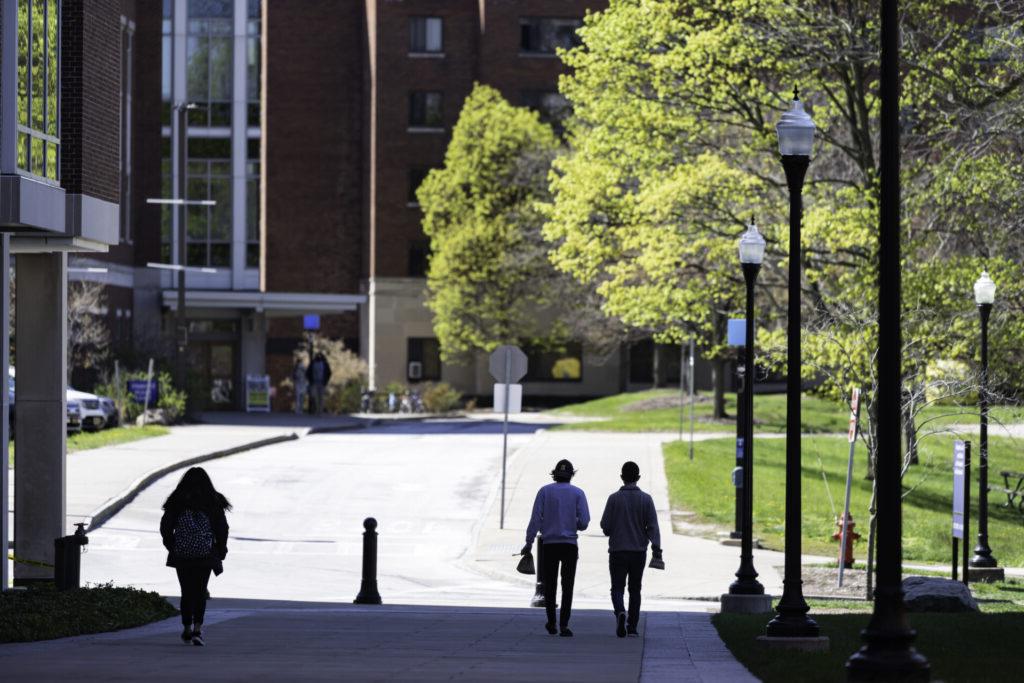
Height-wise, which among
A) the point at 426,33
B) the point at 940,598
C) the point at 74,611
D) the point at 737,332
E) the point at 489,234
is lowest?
the point at 940,598

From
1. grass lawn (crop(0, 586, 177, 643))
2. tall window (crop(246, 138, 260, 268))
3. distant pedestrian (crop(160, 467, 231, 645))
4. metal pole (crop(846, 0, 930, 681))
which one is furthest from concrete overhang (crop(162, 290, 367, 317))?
metal pole (crop(846, 0, 930, 681))

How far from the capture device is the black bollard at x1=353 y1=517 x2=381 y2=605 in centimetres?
1955

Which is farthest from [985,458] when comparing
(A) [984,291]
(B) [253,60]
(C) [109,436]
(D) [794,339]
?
(B) [253,60]

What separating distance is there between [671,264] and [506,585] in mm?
10818

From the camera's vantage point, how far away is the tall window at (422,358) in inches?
2763

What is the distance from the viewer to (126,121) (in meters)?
52.6

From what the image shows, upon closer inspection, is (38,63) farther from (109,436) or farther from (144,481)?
(109,436)

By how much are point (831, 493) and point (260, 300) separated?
27230mm

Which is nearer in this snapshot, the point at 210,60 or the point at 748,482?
the point at 748,482

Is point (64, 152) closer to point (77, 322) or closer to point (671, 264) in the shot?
point (671, 264)

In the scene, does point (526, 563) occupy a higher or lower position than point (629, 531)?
lower

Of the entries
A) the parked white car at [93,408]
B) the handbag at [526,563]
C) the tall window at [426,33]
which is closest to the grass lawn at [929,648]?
the handbag at [526,563]

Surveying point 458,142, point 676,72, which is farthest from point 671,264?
point 458,142

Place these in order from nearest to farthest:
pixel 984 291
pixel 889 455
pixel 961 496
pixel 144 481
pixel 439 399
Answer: pixel 889 455, pixel 961 496, pixel 984 291, pixel 144 481, pixel 439 399
